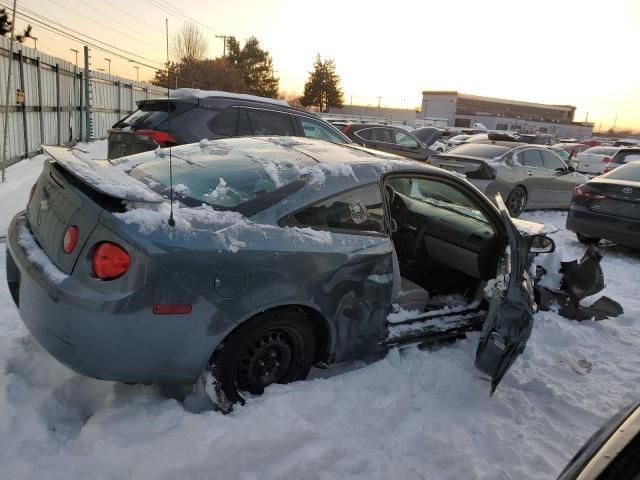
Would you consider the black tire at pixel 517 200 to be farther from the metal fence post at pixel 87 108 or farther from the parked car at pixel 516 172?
the metal fence post at pixel 87 108

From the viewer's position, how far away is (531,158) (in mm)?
9953

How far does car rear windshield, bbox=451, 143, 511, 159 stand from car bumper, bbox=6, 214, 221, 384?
829 cm

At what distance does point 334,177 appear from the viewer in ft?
9.62

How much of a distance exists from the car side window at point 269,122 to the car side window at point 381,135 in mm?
5017

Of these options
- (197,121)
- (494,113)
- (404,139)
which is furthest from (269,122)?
(494,113)

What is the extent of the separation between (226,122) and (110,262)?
4852 millimetres

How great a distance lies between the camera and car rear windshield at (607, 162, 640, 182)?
7070 millimetres

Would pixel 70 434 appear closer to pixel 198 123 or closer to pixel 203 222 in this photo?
pixel 203 222

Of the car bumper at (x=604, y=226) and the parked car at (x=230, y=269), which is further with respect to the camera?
the car bumper at (x=604, y=226)

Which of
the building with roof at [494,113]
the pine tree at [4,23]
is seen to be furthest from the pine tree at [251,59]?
the pine tree at [4,23]

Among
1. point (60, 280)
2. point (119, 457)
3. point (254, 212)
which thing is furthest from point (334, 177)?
point (119, 457)

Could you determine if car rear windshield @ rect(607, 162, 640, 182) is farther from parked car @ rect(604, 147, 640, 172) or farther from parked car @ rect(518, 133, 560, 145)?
parked car @ rect(518, 133, 560, 145)

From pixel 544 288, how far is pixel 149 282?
12.6 feet

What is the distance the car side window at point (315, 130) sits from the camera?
751cm
